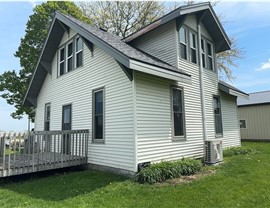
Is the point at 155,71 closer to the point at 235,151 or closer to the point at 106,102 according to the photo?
the point at 106,102

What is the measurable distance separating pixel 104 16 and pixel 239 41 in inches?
529

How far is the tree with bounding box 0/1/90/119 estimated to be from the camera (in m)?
20.6

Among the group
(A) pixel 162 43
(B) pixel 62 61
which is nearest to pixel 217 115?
(A) pixel 162 43

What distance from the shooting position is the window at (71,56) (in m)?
10.3

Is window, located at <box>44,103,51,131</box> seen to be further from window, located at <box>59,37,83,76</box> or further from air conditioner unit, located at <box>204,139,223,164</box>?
air conditioner unit, located at <box>204,139,223,164</box>

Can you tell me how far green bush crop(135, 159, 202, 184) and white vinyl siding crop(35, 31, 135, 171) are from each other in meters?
0.59

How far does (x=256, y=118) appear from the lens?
63.8ft

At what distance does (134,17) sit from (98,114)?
1686 centimetres

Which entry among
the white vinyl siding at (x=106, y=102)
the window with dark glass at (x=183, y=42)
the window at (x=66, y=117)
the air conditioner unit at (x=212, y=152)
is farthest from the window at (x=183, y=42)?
the window at (x=66, y=117)

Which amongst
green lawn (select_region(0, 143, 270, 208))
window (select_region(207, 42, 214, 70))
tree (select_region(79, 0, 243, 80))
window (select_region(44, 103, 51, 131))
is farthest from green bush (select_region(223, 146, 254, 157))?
tree (select_region(79, 0, 243, 80))

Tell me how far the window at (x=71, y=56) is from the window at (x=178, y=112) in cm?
439

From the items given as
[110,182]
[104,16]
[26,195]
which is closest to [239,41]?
[104,16]

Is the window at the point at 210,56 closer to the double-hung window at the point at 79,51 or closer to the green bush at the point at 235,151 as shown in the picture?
the green bush at the point at 235,151

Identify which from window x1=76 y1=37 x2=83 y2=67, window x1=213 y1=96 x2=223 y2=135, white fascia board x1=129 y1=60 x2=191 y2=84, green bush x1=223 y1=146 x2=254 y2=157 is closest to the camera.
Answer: white fascia board x1=129 y1=60 x2=191 y2=84
